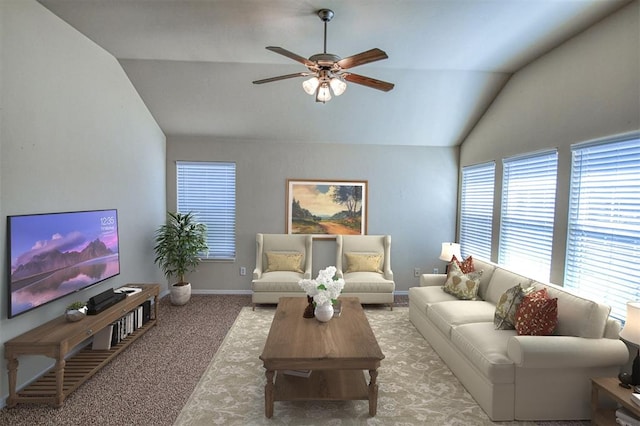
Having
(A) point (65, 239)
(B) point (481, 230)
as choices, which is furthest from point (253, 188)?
(B) point (481, 230)

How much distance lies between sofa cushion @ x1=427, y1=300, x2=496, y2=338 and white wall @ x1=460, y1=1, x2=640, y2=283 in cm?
79

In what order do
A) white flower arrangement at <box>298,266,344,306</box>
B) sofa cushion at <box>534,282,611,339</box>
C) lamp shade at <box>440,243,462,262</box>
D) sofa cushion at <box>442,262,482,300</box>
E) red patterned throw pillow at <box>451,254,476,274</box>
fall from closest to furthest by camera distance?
sofa cushion at <box>534,282,611,339</box> < white flower arrangement at <box>298,266,344,306</box> < sofa cushion at <box>442,262,482,300</box> < red patterned throw pillow at <box>451,254,476,274</box> < lamp shade at <box>440,243,462,262</box>

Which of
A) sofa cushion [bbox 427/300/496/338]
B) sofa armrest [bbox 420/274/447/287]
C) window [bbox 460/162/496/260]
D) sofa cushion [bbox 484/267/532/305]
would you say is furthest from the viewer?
window [bbox 460/162/496/260]

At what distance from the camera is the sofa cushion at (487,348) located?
2.44 meters

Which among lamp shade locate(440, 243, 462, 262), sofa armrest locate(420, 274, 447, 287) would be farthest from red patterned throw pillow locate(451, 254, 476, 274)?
lamp shade locate(440, 243, 462, 262)

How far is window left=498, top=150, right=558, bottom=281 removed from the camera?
3.51 metres

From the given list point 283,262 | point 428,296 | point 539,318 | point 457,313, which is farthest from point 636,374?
point 283,262

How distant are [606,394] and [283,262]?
13.0 ft

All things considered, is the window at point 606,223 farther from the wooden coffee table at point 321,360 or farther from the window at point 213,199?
the window at point 213,199

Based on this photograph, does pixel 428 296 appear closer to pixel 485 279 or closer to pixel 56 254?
pixel 485 279

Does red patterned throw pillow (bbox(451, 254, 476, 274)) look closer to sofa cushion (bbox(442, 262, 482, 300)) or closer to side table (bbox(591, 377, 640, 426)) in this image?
sofa cushion (bbox(442, 262, 482, 300))

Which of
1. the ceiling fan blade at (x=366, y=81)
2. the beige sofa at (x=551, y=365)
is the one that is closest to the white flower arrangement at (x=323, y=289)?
the beige sofa at (x=551, y=365)

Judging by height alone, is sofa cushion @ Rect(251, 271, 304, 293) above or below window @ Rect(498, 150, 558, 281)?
below

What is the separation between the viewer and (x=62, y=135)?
10.1ft
